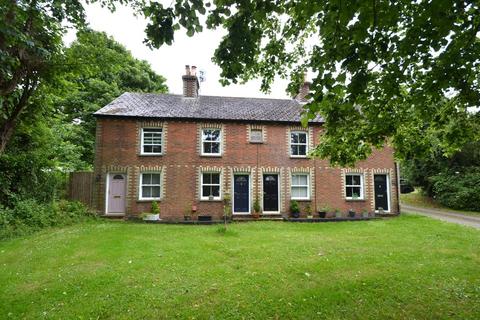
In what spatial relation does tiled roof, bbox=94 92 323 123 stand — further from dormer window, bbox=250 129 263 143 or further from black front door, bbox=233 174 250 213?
black front door, bbox=233 174 250 213

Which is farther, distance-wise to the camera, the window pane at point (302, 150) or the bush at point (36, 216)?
the window pane at point (302, 150)

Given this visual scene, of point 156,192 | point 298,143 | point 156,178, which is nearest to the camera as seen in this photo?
point 156,192

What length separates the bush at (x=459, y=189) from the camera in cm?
2030

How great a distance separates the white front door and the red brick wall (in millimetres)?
361

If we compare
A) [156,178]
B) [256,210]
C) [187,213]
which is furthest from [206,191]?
[256,210]

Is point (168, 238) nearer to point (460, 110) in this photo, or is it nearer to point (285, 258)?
point (285, 258)

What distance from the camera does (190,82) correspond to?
1928 cm

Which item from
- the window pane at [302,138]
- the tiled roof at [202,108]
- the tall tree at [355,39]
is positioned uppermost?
the tiled roof at [202,108]

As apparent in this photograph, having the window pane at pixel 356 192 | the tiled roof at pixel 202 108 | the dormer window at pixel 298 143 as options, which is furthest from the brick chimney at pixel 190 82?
the window pane at pixel 356 192

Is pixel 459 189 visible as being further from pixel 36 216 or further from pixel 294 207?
pixel 36 216

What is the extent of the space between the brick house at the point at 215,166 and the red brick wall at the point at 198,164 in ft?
0.17

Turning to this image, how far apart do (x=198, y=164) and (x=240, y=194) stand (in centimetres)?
293

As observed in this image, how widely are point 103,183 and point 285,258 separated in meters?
11.5

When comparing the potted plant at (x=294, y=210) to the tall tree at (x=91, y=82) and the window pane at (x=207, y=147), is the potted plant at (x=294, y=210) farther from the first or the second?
the tall tree at (x=91, y=82)
